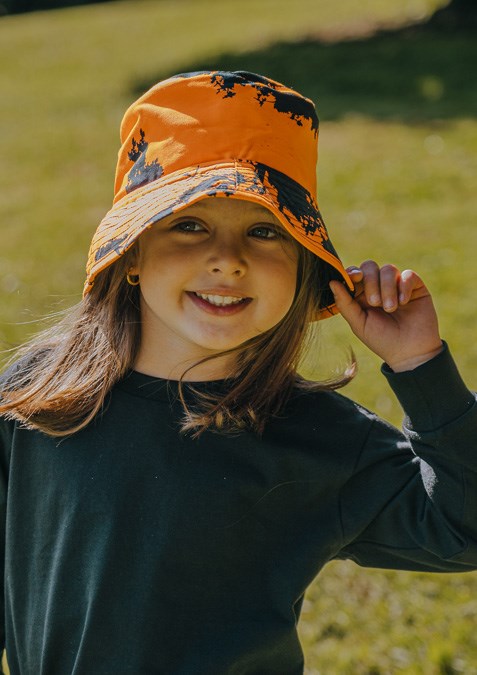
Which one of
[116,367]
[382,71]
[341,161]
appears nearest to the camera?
[116,367]

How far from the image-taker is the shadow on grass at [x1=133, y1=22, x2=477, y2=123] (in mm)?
11312

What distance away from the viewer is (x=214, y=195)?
183cm

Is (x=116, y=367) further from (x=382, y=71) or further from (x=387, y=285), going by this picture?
(x=382, y=71)

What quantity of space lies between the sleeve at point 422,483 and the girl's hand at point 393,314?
47mm

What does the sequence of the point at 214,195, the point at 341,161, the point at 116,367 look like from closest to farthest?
the point at 214,195, the point at 116,367, the point at 341,161

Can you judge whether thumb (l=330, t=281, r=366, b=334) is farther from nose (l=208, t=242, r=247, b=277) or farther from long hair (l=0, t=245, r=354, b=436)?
nose (l=208, t=242, r=247, b=277)

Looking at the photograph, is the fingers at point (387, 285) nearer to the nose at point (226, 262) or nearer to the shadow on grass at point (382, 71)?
the nose at point (226, 262)

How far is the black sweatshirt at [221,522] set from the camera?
189cm

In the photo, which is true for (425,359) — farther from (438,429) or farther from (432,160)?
(432,160)

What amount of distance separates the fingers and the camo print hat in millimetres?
47

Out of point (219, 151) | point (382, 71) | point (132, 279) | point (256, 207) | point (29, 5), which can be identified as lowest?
point (132, 279)

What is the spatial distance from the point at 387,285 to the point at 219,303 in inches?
14.8

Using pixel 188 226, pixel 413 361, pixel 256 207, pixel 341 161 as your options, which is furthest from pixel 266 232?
pixel 341 161

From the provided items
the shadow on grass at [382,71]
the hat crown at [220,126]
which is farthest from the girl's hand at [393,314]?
the shadow on grass at [382,71]
